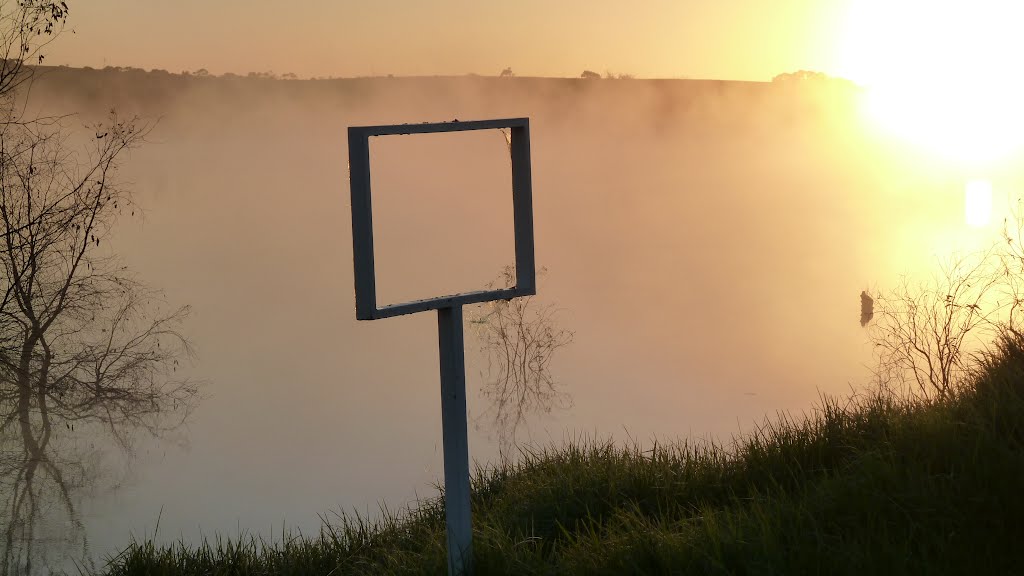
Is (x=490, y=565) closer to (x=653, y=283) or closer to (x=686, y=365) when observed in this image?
(x=686, y=365)

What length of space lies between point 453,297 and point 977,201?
2355cm

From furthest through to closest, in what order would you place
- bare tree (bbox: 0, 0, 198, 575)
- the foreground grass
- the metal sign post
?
1. bare tree (bbox: 0, 0, 198, 575)
2. the foreground grass
3. the metal sign post

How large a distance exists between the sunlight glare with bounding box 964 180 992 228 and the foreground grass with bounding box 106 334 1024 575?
1778 centimetres

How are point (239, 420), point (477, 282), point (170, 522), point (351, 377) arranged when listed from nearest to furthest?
point (477, 282)
point (170, 522)
point (239, 420)
point (351, 377)

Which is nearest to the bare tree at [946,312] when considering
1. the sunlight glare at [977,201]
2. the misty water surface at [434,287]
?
the misty water surface at [434,287]

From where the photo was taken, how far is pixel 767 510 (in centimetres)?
335

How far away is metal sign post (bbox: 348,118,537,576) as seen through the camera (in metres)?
2.81

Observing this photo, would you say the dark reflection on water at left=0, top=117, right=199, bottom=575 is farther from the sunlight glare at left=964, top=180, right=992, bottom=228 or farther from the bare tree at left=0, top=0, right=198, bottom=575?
the sunlight glare at left=964, top=180, right=992, bottom=228

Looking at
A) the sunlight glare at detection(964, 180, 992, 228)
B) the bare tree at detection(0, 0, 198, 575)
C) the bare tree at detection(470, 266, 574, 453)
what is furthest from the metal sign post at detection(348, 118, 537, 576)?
the sunlight glare at detection(964, 180, 992, 228)

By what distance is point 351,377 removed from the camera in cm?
1625

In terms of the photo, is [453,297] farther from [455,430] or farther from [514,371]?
[514,371]

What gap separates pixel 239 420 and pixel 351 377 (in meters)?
2.26

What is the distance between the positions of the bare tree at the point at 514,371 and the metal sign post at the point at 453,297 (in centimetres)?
910

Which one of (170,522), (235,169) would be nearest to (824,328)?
(170,522)
